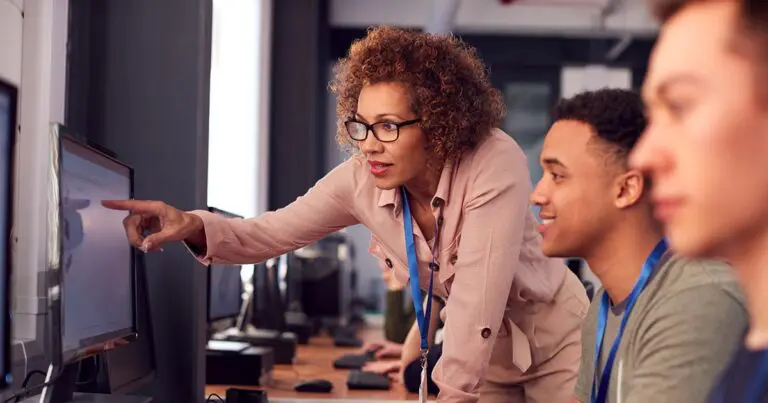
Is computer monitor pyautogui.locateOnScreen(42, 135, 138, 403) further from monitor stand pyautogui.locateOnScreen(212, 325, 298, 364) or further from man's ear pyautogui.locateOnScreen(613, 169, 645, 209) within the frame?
monitor stand pyautogui.locateOnScreen(212, 325, 298, 364)

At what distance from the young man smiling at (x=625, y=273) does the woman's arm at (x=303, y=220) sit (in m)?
0.75

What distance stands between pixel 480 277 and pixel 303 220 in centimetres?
53

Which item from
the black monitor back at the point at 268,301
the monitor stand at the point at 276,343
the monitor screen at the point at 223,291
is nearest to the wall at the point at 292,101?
the black monitor back at the point at 268,301

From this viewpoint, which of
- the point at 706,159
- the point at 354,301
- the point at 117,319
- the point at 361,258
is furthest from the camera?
the point at 361,258

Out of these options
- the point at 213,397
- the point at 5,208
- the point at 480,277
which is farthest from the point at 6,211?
the point at 213,397

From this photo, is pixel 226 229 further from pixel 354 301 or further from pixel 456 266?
pixel 354 301

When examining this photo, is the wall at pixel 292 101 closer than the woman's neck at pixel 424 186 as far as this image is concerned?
No

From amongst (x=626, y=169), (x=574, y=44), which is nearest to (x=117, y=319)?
(x=626, y=169)

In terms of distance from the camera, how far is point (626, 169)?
1522 millimetres

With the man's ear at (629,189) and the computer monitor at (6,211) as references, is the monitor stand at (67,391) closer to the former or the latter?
the computer monitor at (6,211)

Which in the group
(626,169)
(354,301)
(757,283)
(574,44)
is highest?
(574,44)

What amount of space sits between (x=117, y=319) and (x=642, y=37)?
7.98 metres

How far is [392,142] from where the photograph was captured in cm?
211

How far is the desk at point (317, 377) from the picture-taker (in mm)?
2627
